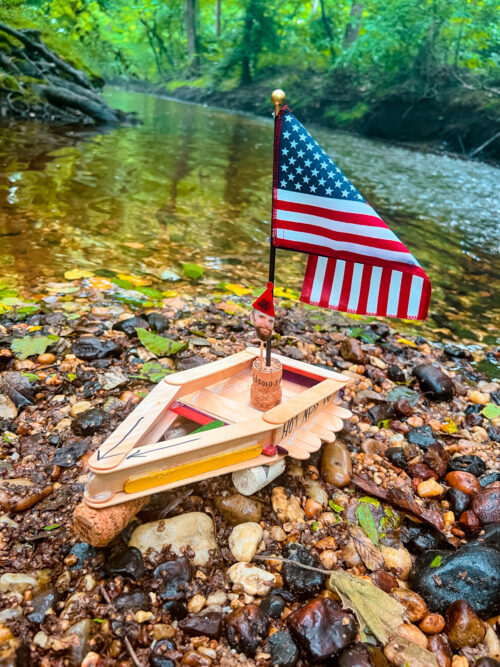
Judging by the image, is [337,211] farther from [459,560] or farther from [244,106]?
[244,106]

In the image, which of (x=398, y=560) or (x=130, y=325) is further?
(x=130, y=325)

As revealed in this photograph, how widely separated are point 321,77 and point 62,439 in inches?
1136

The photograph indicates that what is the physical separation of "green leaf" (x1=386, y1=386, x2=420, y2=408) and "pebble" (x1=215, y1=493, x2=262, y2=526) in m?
1.49

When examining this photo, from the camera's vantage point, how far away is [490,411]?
10.8ft

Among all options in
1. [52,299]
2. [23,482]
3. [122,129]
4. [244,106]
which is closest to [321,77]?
[244,106]

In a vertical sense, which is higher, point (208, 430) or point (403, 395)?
point (208, 430)

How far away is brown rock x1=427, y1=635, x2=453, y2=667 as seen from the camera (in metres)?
1.71

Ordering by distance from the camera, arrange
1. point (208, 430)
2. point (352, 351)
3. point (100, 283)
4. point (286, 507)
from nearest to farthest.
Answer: point (208, 430) < point (286, 507) < point (352, 351) < point (100, 283)

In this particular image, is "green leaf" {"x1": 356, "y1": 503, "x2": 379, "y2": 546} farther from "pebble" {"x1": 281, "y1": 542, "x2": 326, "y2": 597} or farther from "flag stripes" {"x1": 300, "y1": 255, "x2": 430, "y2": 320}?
"flag stripes" {"x1": 300, "y1": 255, "x2": 430, "y2": 320}

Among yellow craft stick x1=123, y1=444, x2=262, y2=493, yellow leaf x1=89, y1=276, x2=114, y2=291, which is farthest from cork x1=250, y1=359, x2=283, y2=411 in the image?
yellow leaf x1=89, y1=276, x2=114, y2=291

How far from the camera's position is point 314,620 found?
5.62ft

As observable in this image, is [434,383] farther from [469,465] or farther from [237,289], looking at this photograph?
[237,289]

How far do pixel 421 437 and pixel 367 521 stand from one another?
0.83m

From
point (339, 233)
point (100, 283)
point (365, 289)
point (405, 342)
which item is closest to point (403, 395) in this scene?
point (405, 342)
